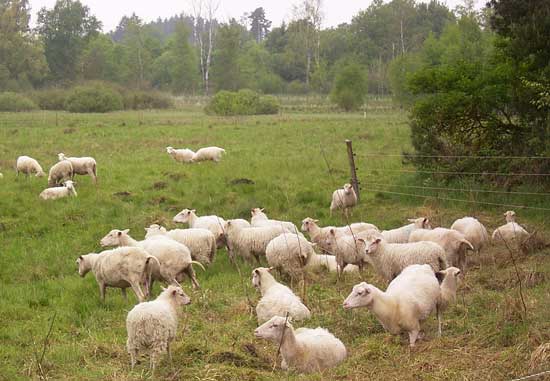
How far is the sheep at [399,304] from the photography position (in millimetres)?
8234

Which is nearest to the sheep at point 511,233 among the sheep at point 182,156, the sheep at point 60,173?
the sheep at point 60,173

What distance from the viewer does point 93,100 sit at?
55.8m

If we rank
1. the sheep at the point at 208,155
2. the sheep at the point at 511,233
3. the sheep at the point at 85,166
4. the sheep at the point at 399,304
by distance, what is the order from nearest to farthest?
the sheep at the point at 399,304
the sheep at the point at 511,233
the sheep at the point at 85,166
the sheep at the point at 208,155

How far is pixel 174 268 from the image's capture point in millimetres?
11289

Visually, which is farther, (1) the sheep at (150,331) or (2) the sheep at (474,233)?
(2) the sheep at (474,233)

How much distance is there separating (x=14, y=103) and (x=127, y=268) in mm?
48437

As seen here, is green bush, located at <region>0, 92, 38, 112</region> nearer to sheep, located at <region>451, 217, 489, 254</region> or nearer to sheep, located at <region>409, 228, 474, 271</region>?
sheep, located at <region>451, 217, 489, 254</region>

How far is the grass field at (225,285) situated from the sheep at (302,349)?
0.63 feet

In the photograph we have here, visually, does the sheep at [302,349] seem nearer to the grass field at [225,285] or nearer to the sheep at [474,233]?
the grass field at [225,285]

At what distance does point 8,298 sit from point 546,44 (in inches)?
442

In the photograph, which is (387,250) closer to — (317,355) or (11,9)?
Result: (317,355)

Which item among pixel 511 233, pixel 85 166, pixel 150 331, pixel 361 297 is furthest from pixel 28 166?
pixel 361 297

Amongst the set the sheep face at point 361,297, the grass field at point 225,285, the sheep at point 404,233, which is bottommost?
the grass field at point 225,285

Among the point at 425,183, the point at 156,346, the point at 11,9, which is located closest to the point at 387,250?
the point at 156,346
